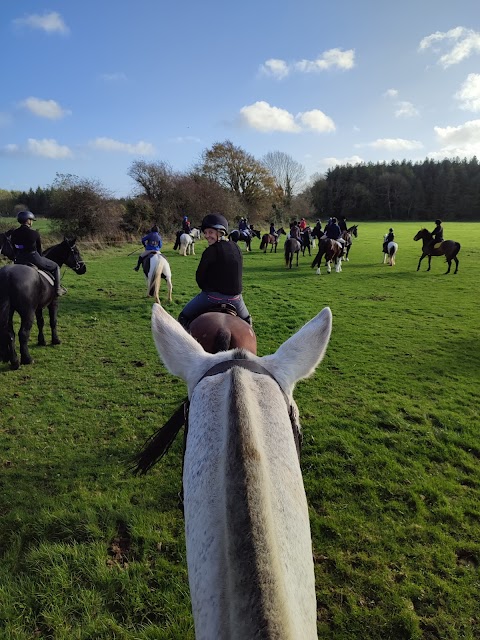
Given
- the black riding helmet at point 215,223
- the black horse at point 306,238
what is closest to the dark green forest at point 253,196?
the black horse at point 306,238

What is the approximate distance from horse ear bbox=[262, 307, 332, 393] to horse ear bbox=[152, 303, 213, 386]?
342mm

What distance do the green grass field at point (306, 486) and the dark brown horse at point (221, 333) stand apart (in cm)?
199

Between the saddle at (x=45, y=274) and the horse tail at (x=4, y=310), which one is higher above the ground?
the saddle at (x=45, y=274)

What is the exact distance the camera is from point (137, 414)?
5.74 m

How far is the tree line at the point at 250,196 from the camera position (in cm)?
2767

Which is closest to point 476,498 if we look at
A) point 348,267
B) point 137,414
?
point 137,414

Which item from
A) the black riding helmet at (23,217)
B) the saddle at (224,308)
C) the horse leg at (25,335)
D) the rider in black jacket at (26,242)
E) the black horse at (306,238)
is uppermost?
the black horse at (306,238)

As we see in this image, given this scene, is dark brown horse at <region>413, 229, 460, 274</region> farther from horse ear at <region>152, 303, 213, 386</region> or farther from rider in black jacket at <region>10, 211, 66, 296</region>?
horse ear at <region>152, 303, 213, 386</region>

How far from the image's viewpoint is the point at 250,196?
4703 centimetres

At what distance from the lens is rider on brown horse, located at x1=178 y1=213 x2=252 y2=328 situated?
13.4 ft

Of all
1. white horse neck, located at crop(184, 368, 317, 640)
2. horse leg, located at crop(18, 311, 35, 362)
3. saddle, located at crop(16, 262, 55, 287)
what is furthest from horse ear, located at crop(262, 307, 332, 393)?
saddle, located at crop(16, 262, 55, 287)

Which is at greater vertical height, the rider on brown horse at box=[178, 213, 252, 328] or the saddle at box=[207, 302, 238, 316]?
the rider on brown horse at box=[178, 213, 252, 328]

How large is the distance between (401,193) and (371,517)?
76389 millimetres

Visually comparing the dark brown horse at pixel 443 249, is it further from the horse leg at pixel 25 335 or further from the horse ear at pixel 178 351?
the horse ear at pixel 178 351
